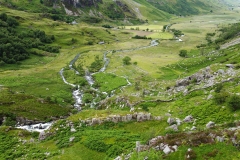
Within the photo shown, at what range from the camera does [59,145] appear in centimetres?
4156

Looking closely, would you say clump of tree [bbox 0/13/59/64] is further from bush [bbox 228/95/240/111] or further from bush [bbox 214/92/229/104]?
bush [bbox 228/95/240/111]

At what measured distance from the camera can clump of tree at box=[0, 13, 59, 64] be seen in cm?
12838

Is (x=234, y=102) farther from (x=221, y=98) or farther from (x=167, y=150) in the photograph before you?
(x=167, y=150)

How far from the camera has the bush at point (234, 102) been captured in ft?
117

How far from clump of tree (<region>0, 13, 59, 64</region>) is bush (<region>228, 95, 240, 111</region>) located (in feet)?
371

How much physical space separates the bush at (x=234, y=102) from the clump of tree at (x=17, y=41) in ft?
371

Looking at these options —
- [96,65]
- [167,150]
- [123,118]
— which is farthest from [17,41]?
[167,150]

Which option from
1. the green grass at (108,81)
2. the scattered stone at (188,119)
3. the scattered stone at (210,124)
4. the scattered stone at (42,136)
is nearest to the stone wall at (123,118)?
the scattered stone at (188,119)

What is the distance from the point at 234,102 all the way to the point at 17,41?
449ft

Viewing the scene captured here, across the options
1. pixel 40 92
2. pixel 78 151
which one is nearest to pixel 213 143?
pixel 78 151

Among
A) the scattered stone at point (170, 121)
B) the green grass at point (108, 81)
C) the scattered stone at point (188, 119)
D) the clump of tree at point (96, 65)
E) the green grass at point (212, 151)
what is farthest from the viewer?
the clump of tree at point (96, 65)

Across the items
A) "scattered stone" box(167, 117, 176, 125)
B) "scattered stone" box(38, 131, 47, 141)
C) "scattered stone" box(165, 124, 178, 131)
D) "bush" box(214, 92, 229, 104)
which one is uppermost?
"bush" box(214, 92, 229, 104)

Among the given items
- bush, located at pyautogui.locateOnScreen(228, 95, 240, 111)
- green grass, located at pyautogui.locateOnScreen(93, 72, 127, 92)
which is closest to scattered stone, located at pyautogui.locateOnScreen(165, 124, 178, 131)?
bush, located at pyautogui.locateOnScreen(228, 95, 240, 111)

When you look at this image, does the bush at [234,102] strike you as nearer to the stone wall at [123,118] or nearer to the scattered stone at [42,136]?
the stone wall at [123,118]
